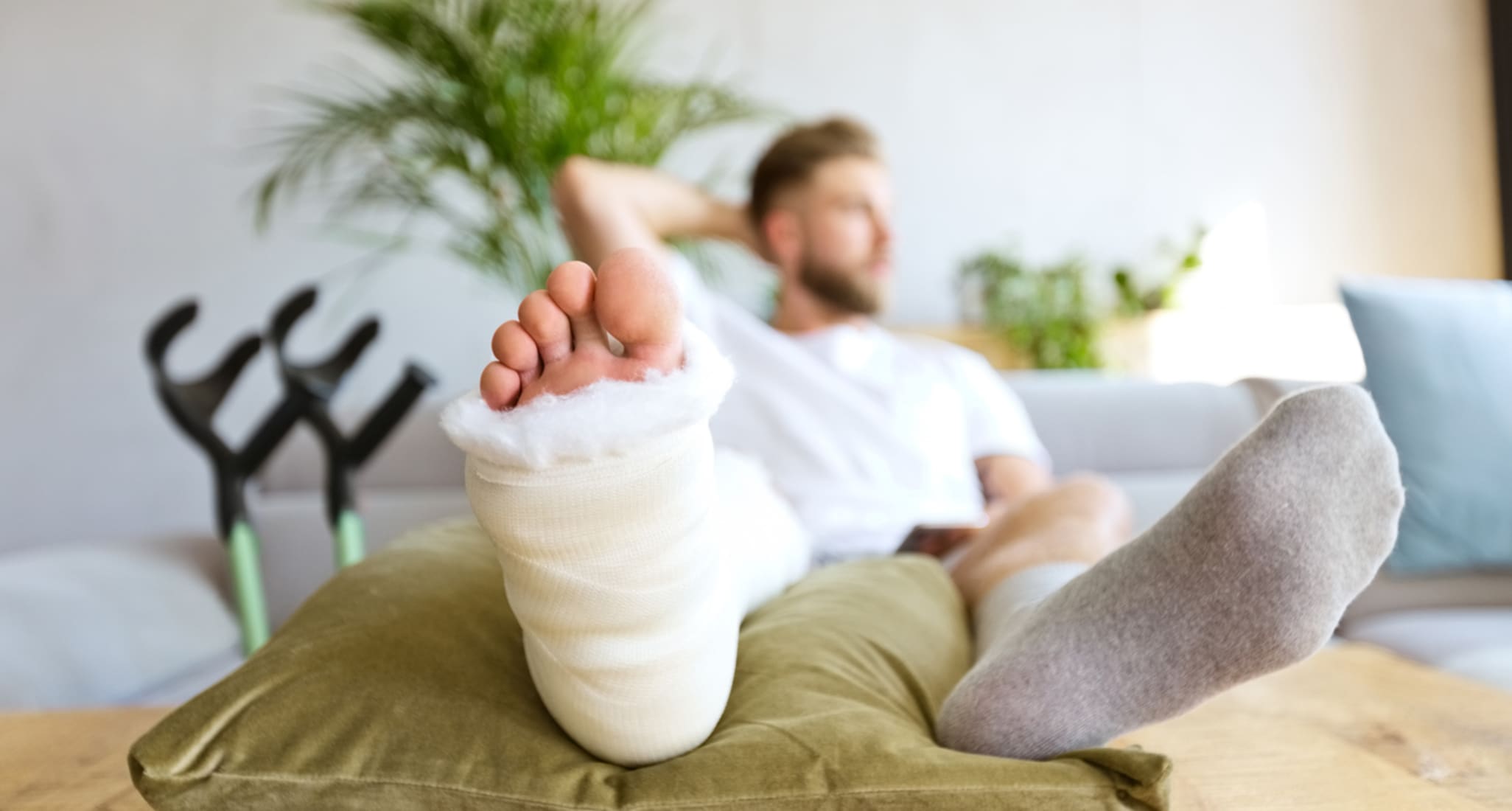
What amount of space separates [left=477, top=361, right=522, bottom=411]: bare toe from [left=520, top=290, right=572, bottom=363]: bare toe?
21 mm

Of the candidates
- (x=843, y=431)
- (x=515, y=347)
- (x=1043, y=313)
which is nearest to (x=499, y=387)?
(x=515, y=347)

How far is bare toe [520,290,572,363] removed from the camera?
59 cm

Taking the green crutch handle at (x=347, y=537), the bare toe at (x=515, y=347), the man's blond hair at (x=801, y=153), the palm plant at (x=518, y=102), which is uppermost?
the palm plant at (x=518, y=102)

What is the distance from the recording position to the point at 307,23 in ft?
9.74

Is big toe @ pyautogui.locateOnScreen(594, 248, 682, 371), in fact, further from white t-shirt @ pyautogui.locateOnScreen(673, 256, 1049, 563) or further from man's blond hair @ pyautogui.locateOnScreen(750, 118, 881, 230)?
man's blond hair @ pyautogui.locateOnScreen(750, 118, 881, 230)

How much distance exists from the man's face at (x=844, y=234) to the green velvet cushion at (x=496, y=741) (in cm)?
86

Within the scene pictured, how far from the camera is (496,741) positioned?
2.03 ft

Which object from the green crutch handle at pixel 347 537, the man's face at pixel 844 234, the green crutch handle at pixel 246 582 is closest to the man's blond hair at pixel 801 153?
the man's face at pixel 844 234

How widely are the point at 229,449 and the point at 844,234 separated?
86cm

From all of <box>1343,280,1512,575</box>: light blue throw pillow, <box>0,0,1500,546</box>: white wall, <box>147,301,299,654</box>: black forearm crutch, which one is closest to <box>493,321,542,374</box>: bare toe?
<box>147,301,299,654</box>: black forearm crutch

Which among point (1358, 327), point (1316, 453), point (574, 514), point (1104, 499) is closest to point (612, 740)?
point (574, 514)

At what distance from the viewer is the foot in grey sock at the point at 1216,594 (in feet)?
1.86

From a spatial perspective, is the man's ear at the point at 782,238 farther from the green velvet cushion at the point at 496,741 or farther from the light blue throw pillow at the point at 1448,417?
the green velvet cushion at the point at 496,741

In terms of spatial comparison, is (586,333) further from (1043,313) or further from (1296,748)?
(1043,313)
